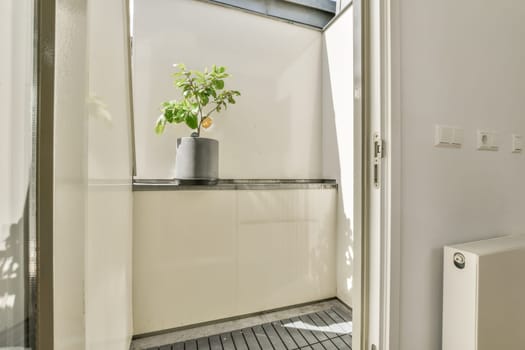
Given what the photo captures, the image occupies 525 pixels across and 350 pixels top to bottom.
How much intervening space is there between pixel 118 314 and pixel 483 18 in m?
1.86

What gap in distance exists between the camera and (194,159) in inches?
54.1

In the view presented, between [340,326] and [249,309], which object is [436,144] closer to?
[340,326]

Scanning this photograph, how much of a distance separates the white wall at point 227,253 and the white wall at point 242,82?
29 centimetres

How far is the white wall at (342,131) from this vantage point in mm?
1651

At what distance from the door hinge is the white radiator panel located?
1.24ft

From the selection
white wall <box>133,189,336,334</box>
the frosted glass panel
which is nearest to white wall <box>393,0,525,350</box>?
white wall <box>133,189,336,334</box>

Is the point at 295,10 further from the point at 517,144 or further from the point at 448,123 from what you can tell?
the point at 517,144

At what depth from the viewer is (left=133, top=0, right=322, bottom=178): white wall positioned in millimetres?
1556

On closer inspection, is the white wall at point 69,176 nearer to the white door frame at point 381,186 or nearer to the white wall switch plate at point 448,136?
the white door frame at point 381,186

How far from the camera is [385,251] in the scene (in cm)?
83

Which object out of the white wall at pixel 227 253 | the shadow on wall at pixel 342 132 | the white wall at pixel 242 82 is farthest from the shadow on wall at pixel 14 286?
the shadow on wall at pixel 342 132

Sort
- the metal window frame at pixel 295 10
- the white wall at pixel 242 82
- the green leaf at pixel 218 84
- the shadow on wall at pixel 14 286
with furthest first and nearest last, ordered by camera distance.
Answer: the metal window frame at pixel 295 10 < the white wall at pixel 242 82 < the green leaf at pixel 218 84 < the shadow on wall at pixel 14 286

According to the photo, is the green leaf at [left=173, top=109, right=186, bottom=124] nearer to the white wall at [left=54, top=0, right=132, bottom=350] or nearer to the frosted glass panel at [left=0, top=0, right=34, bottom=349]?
the white wall at [left=54, top=0, right=132, bottom=350]

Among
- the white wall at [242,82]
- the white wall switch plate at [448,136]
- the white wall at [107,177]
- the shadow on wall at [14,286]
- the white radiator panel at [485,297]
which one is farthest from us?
the white wall at [242,82]
